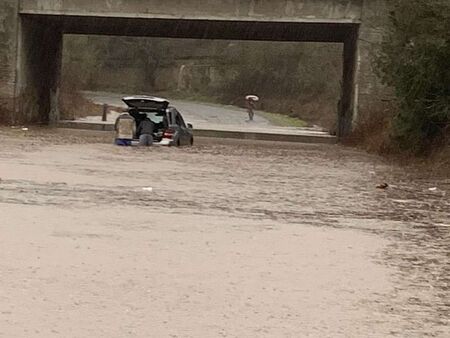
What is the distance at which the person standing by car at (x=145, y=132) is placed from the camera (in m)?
27.8

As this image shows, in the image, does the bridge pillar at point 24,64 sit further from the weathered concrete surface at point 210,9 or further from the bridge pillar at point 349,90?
the bridge pillar at point 349,90

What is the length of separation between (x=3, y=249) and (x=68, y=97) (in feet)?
173

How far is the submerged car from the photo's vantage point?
28250 mm

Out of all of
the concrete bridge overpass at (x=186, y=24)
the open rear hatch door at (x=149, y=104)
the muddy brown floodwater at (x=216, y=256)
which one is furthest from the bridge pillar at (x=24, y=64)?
the muddy brown floodwater at (x=216, y=256)

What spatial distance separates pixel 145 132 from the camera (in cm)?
2795

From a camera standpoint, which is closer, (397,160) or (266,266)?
(266,266)

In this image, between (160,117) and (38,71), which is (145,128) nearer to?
(160,117)

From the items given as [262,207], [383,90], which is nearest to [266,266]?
[262,207]

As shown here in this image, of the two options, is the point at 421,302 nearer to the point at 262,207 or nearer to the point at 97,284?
the point at 97,284

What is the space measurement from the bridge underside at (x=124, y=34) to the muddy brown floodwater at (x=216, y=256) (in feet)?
55.9

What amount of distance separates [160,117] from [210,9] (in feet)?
18.7

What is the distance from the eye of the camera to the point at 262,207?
1371 cm

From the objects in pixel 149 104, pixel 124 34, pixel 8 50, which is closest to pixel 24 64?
pixel 8 50

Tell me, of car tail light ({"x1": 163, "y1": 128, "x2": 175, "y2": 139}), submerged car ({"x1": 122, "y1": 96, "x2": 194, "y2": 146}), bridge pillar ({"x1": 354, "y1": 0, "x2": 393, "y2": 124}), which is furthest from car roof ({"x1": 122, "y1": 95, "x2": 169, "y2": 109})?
bridge pillar ({"x1": 354, "y1": 0, "x2": 393, "y2": 124})
